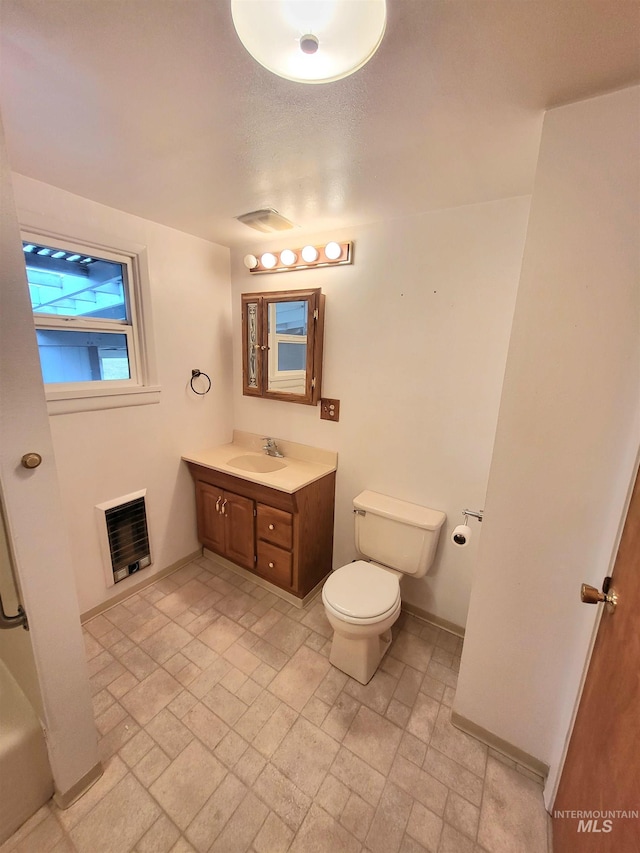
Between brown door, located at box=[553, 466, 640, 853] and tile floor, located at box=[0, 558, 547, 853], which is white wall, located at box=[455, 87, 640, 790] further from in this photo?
tile floor, located at box=[0, 558, 547, 853]

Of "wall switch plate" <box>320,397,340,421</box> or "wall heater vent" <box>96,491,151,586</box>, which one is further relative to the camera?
"wall switch plate" <box>320,397,340,421</box>

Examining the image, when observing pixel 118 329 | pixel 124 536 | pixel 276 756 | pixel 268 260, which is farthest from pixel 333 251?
pixel 276 756

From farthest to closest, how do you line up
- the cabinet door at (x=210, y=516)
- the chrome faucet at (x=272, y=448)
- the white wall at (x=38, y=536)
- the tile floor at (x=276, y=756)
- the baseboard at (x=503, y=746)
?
the chrome faucet at (x=272, y=448), the cabinet door at (x=210, y=516), the baseboard at (x=503, y=746), the tile floor at (x=276, y=756), the white wall at (x=38, y=536)

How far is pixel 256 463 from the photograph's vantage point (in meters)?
2.48

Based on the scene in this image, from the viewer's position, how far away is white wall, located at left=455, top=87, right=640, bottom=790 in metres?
0.94

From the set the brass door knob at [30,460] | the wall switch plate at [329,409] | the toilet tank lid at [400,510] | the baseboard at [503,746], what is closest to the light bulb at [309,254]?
the wall switch plate at [329,409]

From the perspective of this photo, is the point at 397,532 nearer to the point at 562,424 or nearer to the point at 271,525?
the point at 271,525

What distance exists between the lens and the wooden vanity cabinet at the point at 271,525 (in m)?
2.00

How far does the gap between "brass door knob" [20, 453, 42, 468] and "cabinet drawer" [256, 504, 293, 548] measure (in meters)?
1.26

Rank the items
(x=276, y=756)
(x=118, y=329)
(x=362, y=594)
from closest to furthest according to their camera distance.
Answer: (x=276, y=756)
(x=362, y=594)
(x=118, y=329)

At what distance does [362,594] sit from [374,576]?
0.15 m

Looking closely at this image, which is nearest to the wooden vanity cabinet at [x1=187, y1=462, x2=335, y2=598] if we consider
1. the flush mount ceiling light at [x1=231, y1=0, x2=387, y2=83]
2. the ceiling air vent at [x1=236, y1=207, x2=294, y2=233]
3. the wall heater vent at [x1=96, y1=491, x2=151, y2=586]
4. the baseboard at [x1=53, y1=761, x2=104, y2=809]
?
the wall heater vent at [x1=96, y1=491, x2=151, y2=586]

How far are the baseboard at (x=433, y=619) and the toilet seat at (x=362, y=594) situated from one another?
18.9 inches

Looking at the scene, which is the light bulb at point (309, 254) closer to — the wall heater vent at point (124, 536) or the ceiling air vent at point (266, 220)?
the ceiling air vent at point (266, 220)
